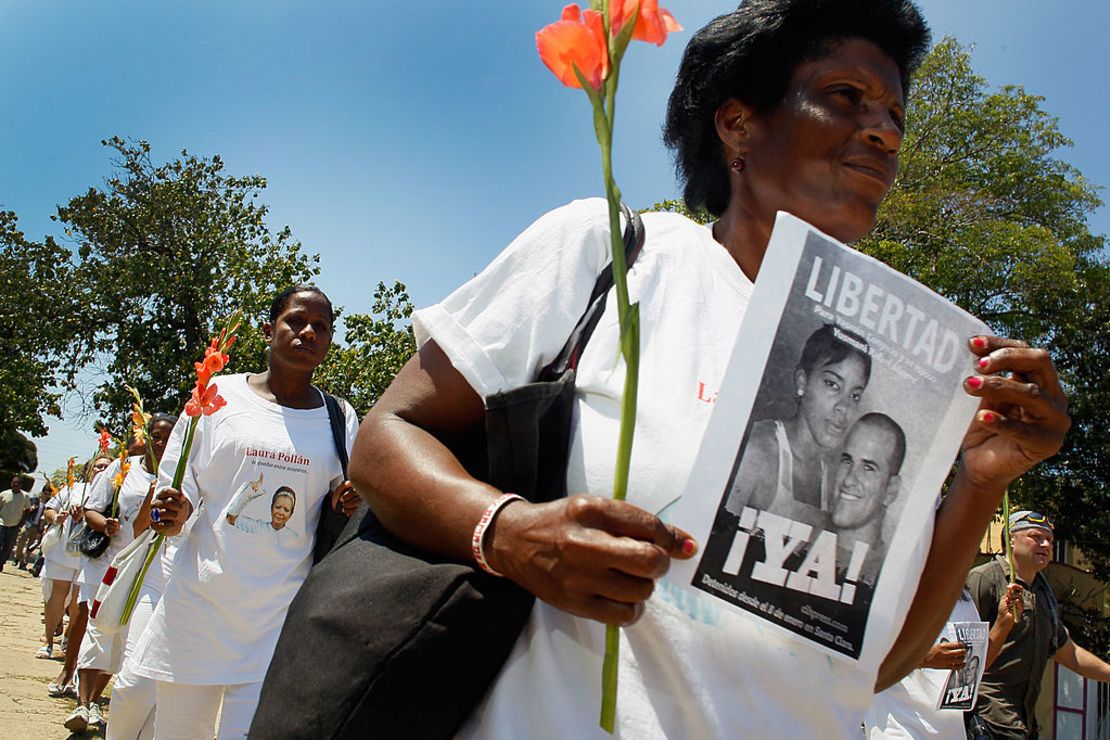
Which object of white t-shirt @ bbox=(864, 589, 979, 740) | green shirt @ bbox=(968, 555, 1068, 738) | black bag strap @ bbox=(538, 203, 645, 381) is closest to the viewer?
black bag strap @ bbox=(538, 203, 645, 381)

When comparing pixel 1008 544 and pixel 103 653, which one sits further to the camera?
pixel 103 653

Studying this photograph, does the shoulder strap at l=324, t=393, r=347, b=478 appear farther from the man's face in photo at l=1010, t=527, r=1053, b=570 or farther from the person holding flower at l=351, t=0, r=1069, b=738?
the man's face in photo at l=1010, t=527, r=1053, b=570

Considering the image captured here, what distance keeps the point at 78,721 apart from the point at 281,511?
3201 millimetres

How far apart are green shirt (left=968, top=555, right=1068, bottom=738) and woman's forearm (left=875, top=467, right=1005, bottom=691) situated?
5306mm

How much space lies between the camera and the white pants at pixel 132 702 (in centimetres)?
429

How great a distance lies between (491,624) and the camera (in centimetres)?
121

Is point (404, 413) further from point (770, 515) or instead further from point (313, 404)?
point (313, 404)

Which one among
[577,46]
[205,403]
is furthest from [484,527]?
[205,403]

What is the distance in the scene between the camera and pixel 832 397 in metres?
1.15

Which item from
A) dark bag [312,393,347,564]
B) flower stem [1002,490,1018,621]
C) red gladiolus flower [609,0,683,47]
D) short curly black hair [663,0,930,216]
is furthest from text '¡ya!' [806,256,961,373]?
flower stem [1002,490,1018,621]

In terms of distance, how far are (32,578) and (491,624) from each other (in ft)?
84.1

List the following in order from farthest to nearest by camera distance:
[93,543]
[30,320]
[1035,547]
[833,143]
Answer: [30,320], [93,543], [1035,547], [833,143]

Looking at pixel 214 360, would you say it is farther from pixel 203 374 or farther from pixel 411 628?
pixel 411 628

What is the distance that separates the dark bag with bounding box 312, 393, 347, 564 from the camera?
408 cm
